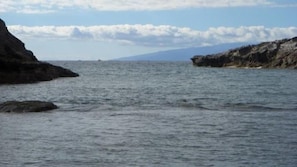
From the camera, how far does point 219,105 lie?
47188 millimetres

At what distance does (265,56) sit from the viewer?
17250 cm

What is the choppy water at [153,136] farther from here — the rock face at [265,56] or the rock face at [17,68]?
the rock face at [265,56]

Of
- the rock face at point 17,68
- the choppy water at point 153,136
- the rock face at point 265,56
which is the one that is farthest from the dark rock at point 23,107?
the rock face at point 265,56

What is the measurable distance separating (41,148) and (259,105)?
26984 millimetres

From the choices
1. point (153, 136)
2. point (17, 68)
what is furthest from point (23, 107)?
point (17, 68)

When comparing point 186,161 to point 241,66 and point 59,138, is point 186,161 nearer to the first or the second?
point 59,138

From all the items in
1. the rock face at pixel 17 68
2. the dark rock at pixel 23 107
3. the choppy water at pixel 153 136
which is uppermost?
the rock face at pixel 17 68

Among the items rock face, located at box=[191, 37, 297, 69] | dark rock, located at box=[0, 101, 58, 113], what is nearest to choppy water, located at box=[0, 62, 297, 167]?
dark rock, located at box=[0, 101, 58, 113]

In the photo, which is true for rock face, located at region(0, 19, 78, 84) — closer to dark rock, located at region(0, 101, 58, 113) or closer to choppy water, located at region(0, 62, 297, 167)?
choppy water, located at region(0, 62, 297, 167)

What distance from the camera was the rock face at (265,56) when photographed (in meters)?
166

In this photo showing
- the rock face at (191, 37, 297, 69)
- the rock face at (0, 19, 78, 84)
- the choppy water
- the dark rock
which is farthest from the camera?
the rock face at (191, 37, 297, 69)

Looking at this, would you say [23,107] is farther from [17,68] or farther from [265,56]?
[265,56]

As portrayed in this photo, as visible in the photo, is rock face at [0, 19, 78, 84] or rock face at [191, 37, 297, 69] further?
rock face at [191, 37, 297, 69]

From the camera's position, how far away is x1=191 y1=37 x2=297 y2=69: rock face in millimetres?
165950
